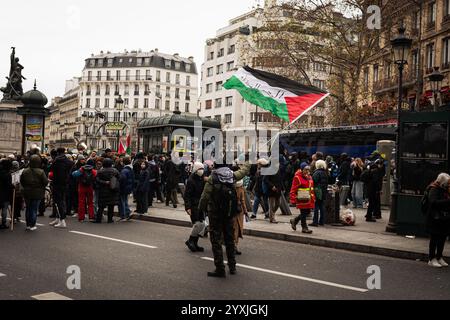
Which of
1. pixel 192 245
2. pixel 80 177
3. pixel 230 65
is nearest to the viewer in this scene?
pixel 192 245

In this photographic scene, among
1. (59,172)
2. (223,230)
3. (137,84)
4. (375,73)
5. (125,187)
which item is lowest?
(223,230)

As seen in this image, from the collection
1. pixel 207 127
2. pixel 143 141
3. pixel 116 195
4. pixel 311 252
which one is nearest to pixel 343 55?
pixel 207 127

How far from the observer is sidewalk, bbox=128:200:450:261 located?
10.1 metres

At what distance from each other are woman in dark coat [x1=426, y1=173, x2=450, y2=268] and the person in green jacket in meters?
8.55

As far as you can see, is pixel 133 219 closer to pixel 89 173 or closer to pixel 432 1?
pixel 89 173

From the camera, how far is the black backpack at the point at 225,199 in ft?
25.0

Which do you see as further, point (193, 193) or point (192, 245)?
point (193, 193)

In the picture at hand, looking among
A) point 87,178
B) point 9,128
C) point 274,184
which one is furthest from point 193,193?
point 9,128

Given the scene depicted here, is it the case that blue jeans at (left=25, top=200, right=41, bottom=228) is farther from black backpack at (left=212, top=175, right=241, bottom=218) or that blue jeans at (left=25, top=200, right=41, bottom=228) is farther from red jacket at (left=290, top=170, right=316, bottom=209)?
red jacket at (left=290, top=170, right=316, bottom=209)

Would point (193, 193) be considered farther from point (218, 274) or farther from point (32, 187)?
point (32, 187)

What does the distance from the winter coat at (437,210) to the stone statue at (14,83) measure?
31039 mm

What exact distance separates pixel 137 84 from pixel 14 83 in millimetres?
76729

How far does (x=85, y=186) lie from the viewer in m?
14.1
